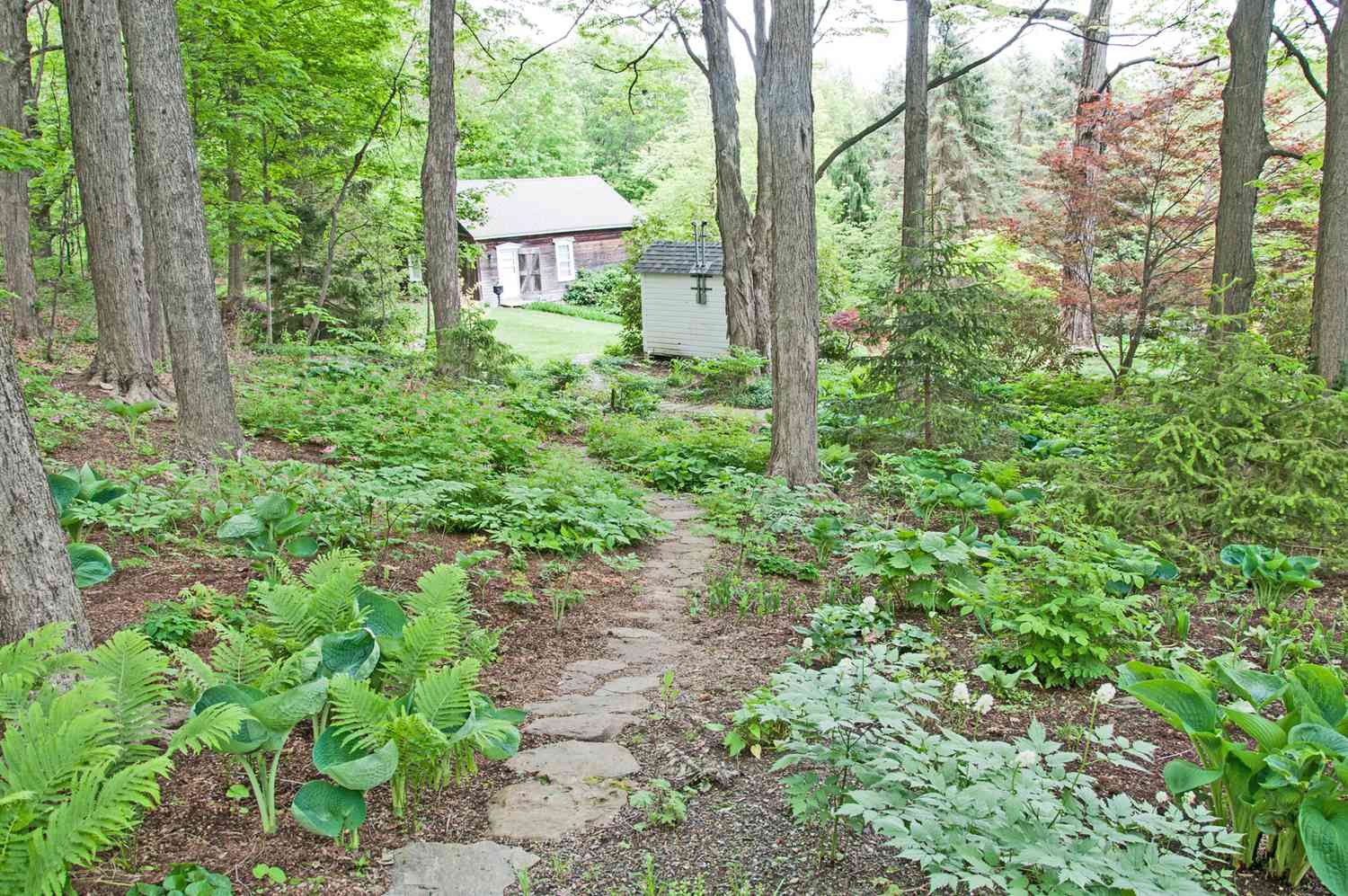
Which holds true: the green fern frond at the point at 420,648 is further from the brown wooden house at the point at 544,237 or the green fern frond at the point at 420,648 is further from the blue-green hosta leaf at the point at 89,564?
the brown wooden house at the point at 544,237

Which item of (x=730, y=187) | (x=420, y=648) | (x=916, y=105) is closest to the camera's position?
(x=420, y=648)

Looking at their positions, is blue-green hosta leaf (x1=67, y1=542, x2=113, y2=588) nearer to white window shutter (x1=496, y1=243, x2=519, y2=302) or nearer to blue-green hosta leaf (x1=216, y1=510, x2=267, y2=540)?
blue-green hosta leaf (x1=216, y1=510, x2=267, y2=540)

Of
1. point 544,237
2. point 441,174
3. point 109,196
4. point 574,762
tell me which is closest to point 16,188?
point 109,196

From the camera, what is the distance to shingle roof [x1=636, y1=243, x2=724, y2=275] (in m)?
19.4

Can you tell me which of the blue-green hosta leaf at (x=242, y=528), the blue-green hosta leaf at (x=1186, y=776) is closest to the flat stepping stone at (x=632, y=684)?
the blue-green hosta leaf at (x=242, y=528)

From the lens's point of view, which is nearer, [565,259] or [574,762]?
[574,762]

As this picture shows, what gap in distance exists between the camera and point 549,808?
2.95m

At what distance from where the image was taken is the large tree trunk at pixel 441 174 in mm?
11945

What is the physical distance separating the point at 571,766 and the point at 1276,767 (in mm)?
→ 2095

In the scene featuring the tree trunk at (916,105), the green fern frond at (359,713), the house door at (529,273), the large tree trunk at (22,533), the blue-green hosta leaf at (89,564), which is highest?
the tree trunk at (916,105)

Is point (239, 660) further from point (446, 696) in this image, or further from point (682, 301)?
point (682, 301)

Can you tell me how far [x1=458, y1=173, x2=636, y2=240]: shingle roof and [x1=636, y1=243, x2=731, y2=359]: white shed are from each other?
14.7 meters

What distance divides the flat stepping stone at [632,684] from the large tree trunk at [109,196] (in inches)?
245

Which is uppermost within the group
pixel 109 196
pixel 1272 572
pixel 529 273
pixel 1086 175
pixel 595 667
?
pixel 1086 175
